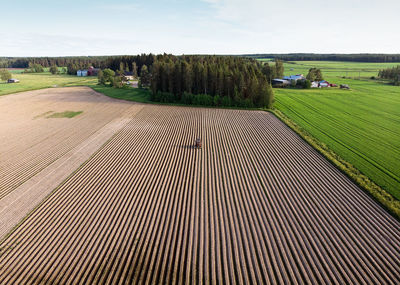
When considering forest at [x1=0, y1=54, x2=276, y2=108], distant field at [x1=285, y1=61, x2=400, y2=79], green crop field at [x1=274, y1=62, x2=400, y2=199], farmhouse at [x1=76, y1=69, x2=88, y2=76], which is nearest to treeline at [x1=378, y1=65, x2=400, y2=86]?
distant field at [x1=285, y1=61, x2=400, y2=79]

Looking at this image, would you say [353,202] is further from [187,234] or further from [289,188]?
[187,234]

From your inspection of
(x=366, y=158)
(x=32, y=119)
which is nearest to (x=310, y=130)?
(x=366, y=158)

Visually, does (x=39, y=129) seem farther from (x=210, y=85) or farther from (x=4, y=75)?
(x=4, y=75)

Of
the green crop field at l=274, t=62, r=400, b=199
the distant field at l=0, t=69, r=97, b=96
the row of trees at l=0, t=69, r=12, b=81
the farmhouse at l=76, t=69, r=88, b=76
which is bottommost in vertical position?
the green crop field at l=274, t=62, r=400, b=199

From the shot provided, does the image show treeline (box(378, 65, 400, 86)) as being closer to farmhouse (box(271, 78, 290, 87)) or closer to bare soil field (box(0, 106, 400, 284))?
farmhouse (box(271, 78, 290, 87))

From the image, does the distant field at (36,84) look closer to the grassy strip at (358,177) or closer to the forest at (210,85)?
the forest at (210,85)
